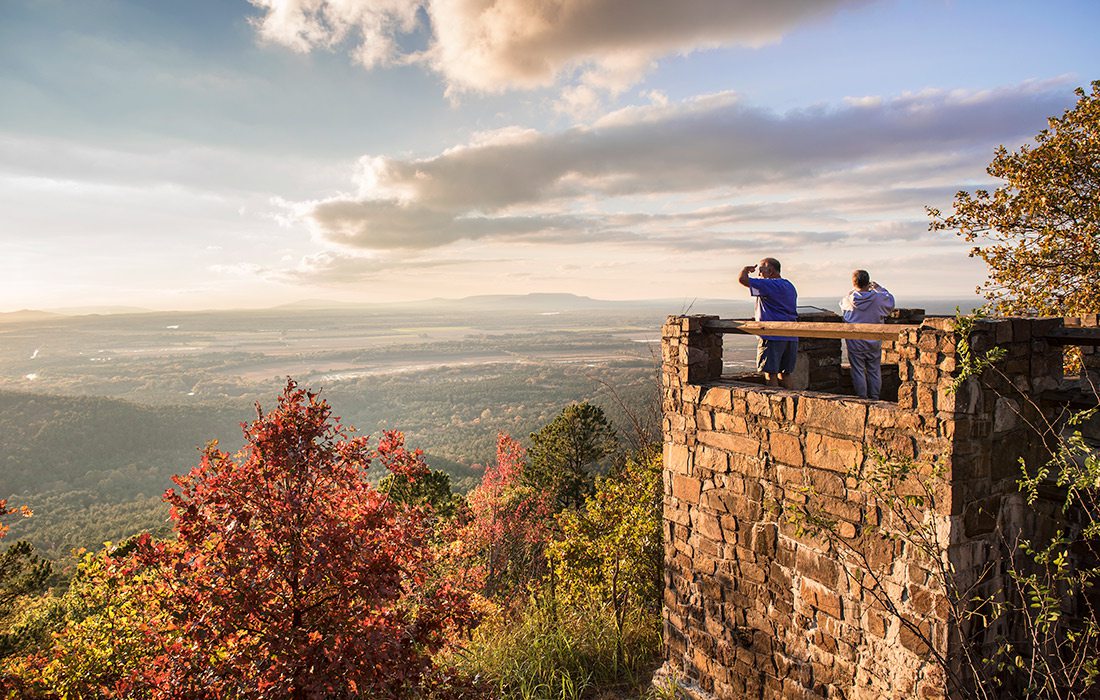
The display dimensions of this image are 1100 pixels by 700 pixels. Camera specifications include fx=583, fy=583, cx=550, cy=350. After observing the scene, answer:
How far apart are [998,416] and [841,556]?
1.45 metres

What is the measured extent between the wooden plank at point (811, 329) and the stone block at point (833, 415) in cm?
50

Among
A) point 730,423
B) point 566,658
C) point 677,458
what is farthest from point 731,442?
point 566,658

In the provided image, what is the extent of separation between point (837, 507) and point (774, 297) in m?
2.24

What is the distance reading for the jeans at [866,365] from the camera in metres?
6.36

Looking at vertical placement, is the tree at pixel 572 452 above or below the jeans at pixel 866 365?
below

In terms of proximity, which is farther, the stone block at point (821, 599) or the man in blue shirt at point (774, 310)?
the man in blue shirt at point (774, 310)

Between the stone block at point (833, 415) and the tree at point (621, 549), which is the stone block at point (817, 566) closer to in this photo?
the stone block at point (833, 415)

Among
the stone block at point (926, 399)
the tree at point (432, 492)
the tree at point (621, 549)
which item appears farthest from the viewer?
the tree at point (432, 492)

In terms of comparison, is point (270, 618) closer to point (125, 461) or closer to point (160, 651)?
point (160, 651)

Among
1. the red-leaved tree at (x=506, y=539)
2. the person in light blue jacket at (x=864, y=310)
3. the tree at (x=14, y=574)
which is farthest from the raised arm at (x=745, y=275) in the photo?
the red-leaved tree at (x=506, y=539)

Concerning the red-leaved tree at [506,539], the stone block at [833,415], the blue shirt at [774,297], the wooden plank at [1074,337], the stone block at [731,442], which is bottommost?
the red-leaved tree at [506,539]

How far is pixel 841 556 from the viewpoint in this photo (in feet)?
14.4

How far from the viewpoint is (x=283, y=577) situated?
4.81 metres

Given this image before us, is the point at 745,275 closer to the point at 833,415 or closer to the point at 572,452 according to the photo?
the point at 833,415
